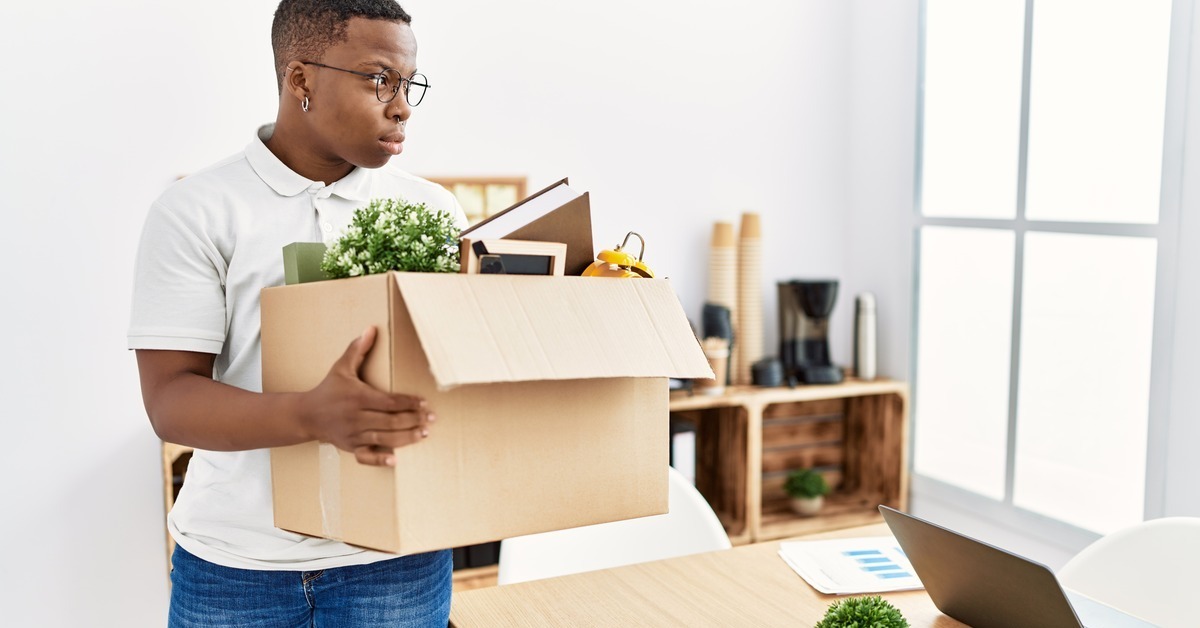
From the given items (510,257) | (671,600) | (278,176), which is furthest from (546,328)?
(671,600)

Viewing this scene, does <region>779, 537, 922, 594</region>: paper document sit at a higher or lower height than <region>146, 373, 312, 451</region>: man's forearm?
lower

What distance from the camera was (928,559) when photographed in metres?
1.21

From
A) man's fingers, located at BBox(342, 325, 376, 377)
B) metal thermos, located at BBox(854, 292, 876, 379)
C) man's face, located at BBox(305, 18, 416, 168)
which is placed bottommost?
metal thermos, located at BBox(854, 292, 876, 379)

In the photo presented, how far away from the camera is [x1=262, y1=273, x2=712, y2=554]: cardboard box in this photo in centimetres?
90

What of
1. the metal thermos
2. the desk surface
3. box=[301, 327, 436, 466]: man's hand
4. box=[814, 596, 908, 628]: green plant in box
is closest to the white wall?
the metal thermos

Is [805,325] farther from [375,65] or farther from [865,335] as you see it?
[375,65]

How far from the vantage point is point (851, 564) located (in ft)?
4.76

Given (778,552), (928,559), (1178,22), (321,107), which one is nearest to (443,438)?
(321,107)

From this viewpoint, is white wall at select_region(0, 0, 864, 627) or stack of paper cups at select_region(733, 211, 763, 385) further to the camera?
stack of paper cups at select_region(733, 211, 763, 385)

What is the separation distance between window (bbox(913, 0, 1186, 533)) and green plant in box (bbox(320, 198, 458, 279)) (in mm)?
1974

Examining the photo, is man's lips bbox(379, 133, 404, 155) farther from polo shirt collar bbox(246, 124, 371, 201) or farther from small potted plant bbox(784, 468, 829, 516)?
small potted plant bbox(784, 468, 829, 516)

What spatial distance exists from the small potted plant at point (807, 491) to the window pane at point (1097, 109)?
1003 millimetres

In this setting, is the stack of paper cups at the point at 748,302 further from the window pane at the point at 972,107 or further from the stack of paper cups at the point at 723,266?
the window pane at the point at 972,107

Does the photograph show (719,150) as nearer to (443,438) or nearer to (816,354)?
(816,354)
